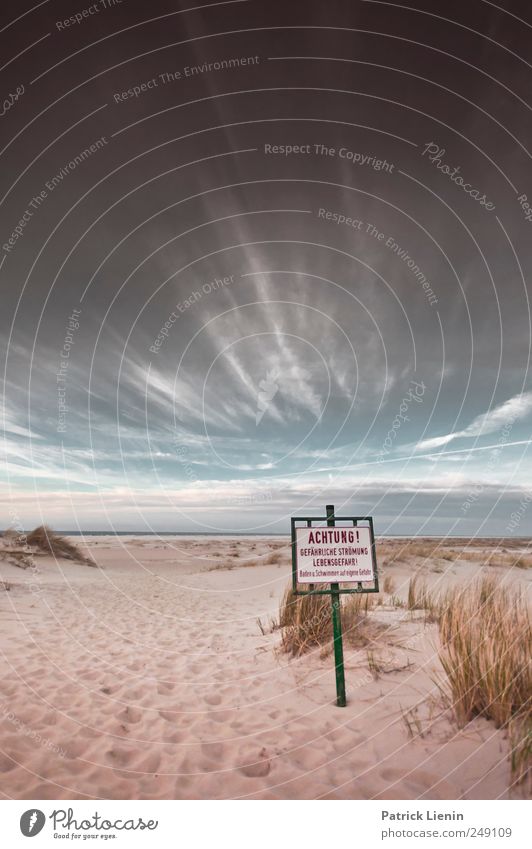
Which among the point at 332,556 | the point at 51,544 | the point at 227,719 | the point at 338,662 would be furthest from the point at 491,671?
the point at 51,544

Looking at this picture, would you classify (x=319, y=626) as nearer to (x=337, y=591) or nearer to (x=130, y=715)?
(x=337, y=591)

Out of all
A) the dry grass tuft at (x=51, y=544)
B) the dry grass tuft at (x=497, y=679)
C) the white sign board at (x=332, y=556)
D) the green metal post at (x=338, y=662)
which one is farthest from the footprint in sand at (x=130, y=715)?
the dry grass tuft at (x=51, y=544)

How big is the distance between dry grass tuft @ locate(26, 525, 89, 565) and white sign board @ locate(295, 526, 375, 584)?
19494mm

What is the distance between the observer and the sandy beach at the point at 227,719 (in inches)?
145

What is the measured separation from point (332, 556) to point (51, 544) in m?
21.0

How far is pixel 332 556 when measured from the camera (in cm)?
538

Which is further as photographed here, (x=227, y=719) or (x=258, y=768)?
(x=227, y=719)

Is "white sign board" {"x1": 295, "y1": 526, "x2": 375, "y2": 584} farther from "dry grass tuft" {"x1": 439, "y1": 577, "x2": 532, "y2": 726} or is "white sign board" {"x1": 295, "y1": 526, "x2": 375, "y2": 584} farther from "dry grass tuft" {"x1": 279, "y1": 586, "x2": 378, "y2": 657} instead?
"dry grass tuft" {"x1": 279, "y1": 586, "x2": 378, "y2": 657}

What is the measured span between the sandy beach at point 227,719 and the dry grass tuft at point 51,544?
42.2ft

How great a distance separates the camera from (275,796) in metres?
3.61

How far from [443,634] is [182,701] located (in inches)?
142

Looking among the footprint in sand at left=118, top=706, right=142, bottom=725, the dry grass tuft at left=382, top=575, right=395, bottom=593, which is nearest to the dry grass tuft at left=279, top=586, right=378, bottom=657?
the footprint in sand at left=118, top=706, right=142, bottom=725

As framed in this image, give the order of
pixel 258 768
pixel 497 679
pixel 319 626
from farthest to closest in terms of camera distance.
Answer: pixel 319 626 < pixel 497 679 < pixel 258 768

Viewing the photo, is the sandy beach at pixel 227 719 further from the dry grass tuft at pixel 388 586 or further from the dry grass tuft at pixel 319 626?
the dry grass tuft at pixel 388 586
